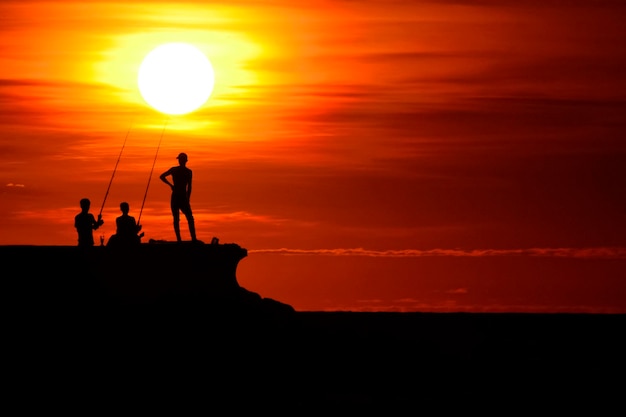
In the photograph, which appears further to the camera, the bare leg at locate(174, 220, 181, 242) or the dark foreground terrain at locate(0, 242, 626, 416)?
the bare leg at locate(174, 220, 181, 242)

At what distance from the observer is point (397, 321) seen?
293ft

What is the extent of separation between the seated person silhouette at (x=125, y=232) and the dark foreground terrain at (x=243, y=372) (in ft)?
5.93

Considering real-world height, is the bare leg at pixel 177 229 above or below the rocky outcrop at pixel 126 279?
above

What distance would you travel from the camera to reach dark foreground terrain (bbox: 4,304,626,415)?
43.5m

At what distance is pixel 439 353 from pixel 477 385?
7.08 metres

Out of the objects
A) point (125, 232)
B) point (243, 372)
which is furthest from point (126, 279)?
point (243, 372)

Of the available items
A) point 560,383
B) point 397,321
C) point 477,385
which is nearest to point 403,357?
point 477,385

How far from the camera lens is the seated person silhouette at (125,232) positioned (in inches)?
1764

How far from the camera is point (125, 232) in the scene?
45031 mm

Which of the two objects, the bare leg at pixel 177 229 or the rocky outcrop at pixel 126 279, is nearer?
the rocky outcrop at pixel 126 279

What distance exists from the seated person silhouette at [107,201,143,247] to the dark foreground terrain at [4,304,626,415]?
181cm

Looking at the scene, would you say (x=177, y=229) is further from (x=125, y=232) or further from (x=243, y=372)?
(x=243, y=372)

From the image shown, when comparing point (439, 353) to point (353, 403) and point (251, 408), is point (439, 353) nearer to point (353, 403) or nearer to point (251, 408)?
point (353, 403)

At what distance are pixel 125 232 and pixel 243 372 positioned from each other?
493cm
